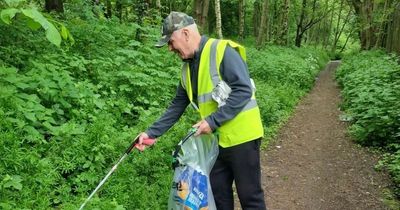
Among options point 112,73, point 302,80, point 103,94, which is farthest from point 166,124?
point 302,80

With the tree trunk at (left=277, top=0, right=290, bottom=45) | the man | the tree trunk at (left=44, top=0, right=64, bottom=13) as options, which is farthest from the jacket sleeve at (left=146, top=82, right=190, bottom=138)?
the tree trunk at (left=277, top=0, right=290, bottom=45)

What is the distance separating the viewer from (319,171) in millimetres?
6539

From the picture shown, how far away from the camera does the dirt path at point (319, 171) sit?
5430mm

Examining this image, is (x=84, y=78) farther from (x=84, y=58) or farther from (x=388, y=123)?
(x=388, y=123)

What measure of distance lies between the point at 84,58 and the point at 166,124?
12.7ft

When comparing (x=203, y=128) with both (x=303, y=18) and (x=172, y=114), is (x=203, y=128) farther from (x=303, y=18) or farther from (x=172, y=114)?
(x=303, y=18)

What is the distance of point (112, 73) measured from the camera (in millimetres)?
6750

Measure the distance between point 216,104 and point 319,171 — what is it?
154 inches

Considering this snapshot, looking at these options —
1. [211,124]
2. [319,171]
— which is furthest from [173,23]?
[319,171]

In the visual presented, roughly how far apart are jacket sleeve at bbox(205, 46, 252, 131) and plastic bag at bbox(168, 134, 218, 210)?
244mm

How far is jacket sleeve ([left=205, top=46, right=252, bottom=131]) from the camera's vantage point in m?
3.11

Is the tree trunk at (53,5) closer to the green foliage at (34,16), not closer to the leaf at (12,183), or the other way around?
the leaf at (12,183)

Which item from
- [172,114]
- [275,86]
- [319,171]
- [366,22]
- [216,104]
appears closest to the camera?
[216,104]

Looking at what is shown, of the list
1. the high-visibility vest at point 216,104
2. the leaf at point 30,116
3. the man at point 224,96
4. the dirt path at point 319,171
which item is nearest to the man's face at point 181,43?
the man at point 224,96
